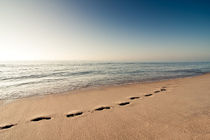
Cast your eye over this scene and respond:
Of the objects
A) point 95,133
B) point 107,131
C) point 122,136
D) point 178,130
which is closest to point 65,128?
point 95,133

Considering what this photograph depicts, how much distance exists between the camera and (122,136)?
236cm

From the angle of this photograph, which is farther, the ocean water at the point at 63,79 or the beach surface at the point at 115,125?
the ocean water at the point at 63,79

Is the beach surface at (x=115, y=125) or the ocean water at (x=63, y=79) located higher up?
the beach surface at (x=115, y=125)

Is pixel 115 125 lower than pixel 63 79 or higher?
higher

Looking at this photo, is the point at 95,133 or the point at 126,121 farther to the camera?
the point at 126,121

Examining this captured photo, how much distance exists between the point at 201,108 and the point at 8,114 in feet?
24.7

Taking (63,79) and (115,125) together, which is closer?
(115,125)

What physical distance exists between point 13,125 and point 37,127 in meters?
0.94

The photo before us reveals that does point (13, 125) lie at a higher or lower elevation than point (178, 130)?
lower

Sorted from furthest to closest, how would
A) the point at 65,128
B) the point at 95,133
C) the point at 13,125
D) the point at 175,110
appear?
the point at 175,110 → the point at 13,125 → the point at 65,128 → the point at 95,133

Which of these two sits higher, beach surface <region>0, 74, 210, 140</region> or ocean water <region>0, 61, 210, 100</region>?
beach surface <region>0, 74, 210, 140</region>

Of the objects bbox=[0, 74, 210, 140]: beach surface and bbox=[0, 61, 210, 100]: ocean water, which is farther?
bbox=[0, 61, 210, 100]: ocean water

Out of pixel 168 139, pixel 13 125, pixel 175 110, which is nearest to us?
pixel 168 139

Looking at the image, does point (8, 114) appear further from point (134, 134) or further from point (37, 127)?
point (134, 134)
